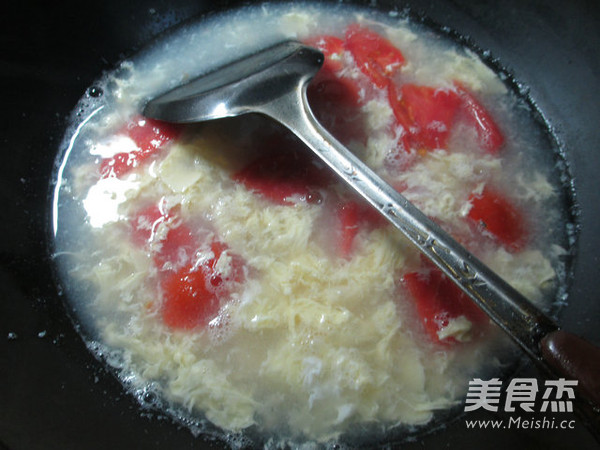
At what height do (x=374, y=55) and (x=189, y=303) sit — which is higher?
(x=374, y=55)

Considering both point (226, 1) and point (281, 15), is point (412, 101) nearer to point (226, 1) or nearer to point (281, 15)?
point (281, 15)

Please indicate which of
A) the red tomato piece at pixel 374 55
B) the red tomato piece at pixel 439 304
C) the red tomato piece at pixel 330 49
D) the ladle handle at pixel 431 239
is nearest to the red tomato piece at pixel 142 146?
the ladle handle at pixel 431 239

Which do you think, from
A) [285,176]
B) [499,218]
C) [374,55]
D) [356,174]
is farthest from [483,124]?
[285,176]

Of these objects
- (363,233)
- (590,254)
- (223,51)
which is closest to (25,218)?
(223,51)

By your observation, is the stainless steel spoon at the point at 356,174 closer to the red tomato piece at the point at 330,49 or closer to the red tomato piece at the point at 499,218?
the red tomato piece at the point at 330,49

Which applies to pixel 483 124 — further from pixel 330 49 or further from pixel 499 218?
pixel 330 49

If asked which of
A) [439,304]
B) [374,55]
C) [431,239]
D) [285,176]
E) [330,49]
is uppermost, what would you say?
[330,49]
